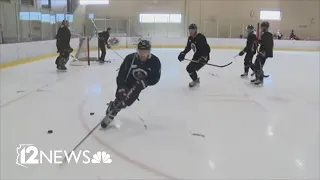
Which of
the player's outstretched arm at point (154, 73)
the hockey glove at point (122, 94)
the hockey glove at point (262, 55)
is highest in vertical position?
the hockey glove at point (262, 55)

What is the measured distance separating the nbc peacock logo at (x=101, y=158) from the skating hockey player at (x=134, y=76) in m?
0.63

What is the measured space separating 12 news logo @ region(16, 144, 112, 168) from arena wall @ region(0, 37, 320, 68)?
21.6 feet

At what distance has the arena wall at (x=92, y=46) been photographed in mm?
9200

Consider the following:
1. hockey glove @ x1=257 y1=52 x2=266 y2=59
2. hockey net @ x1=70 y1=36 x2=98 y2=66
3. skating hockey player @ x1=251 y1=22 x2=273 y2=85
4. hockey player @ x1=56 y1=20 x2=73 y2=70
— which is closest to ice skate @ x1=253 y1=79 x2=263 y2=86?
skating hockey player @ x1=251 y1=22 x2=273 y2=85

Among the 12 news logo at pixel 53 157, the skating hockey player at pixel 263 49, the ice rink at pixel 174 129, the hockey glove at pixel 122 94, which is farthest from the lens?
the skating hockey player at pixel 263 49

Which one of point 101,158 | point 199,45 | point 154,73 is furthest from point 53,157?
point 199,45

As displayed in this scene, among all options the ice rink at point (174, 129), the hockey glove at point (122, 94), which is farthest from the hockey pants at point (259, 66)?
the hockey glove at point (122, 94)

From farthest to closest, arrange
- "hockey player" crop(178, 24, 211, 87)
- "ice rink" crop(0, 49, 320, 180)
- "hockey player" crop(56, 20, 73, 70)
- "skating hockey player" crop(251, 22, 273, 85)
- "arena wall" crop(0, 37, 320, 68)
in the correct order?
"arena wall" crop(0, 37, 320, 68) → "hockey player" crop(56, 20, 73, 70) → "skating hockey player" crop(251, 22, 273, 85) → "hockey player" crop(178, 24, 211, 87) → "ice rink" crop(0, 49, 320, 180)

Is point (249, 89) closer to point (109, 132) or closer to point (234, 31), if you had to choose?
point (109, 132)

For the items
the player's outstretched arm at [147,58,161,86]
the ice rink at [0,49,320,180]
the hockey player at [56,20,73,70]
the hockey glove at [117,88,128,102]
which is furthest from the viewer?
the hockey player at [56,20,73,70]

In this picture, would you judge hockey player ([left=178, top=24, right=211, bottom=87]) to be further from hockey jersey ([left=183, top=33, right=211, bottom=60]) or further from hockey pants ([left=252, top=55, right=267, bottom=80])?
hockey pants ([left=252, top=55, right=267, bottom=80])

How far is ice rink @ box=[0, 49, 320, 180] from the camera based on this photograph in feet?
8.45

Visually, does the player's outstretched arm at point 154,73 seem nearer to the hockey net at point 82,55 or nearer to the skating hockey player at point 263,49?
the skating hockey player at point 263,49

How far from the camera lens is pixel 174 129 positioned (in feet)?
12.0
